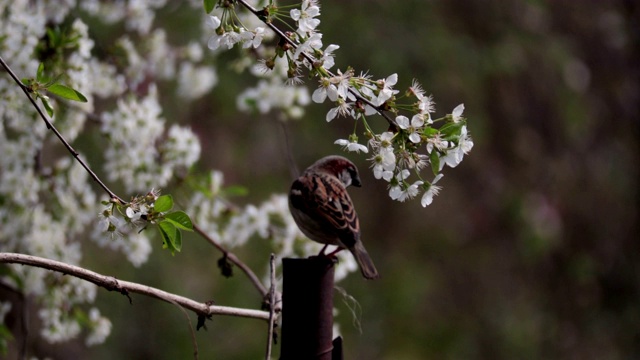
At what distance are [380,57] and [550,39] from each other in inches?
58.0

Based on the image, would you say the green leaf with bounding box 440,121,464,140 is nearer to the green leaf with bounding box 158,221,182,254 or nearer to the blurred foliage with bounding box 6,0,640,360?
the green leaf with bounding box 158,221,182,254

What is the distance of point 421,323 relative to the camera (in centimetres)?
800

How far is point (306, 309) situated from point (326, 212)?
0.50m

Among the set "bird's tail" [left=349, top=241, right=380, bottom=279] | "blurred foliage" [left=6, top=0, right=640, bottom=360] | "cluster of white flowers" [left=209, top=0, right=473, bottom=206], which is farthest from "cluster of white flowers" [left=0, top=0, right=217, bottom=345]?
"blurred foliage" [left=6, top=0, right=640, bottom=360]

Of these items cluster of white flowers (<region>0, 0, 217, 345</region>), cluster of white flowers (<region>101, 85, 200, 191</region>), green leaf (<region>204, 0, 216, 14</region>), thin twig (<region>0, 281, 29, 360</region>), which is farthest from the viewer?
cluster of white flowers (<region>101, 85, 200, 191</region>)

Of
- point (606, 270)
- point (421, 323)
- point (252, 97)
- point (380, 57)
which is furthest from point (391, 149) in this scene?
point (421, 323)

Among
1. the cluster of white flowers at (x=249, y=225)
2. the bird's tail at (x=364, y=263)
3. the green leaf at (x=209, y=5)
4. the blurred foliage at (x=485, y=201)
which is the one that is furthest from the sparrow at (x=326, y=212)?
the blurred foliage at (x=485, y=201)

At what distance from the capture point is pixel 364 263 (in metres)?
2.32

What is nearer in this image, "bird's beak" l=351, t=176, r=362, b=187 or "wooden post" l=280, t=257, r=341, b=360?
"wooden post" l=280, t=257, r=341, b=360

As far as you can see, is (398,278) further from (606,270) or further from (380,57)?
(380,57)

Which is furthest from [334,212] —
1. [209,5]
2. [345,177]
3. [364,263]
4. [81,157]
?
[81,157]

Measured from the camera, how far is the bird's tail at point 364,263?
87.5 inches

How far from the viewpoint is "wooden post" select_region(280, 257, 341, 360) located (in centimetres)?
193

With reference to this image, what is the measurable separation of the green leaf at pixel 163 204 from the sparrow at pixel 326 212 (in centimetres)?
52
